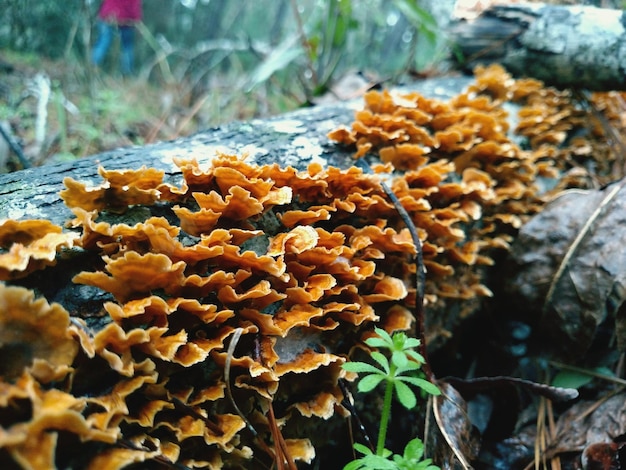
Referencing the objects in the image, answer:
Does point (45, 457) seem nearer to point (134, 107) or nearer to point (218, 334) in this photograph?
point (218, 334)

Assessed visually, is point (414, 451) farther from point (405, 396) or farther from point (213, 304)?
point (213, 304)

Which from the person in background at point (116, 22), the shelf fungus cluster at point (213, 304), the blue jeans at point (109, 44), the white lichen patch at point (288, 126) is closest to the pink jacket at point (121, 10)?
the person in background at point (116, 22)

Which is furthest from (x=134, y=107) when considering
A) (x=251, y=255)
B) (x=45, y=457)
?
(x=45, y=457)

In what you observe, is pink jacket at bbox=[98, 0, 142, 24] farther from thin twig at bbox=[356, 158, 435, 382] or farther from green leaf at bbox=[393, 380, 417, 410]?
green leaf at bbox=[393, 380, 417, 410]

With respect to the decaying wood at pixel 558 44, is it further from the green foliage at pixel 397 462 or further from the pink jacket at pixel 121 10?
the pink jacket at pixel 121 10

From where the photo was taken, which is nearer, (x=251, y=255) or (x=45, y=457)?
(x=45, y=457)

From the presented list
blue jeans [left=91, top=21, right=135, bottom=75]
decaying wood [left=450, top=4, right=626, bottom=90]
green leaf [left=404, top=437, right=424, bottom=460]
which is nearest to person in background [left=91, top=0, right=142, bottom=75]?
blue jeans [left=91, top=21, right=135, bottom=75]
